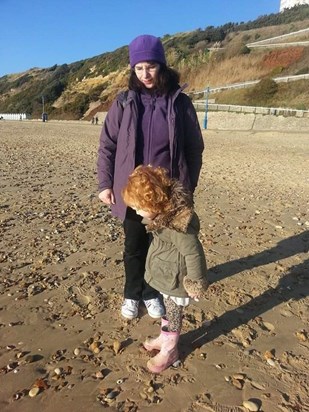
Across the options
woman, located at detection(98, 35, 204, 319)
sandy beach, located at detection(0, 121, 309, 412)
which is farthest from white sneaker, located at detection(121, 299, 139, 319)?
woman, located at detection(98, 35, 204, 319)

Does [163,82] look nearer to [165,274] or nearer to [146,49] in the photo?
[146,49]

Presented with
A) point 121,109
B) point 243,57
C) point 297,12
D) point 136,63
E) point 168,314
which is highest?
point 297,12

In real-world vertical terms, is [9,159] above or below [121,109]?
below

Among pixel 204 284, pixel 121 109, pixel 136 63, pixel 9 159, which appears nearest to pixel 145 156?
pixel 121 109

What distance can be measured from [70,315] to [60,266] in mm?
1063

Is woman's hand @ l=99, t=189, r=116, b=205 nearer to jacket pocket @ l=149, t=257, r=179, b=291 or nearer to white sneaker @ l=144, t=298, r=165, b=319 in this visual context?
jacket pocket @ l=149, t=257, r=179, b=291

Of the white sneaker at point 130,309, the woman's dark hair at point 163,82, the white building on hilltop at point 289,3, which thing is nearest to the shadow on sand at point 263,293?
the white sneaker at point 130,309

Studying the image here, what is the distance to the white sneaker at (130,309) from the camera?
3.39 meters

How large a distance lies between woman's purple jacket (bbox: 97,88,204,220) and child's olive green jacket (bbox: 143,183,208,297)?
1.79ft

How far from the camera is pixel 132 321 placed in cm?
340

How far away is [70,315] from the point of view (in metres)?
3.46

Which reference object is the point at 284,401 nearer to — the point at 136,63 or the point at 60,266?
the point at 136,63

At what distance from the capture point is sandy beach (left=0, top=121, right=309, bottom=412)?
2568 millimetres

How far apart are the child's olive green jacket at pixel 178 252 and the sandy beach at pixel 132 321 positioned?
2.04 feet
